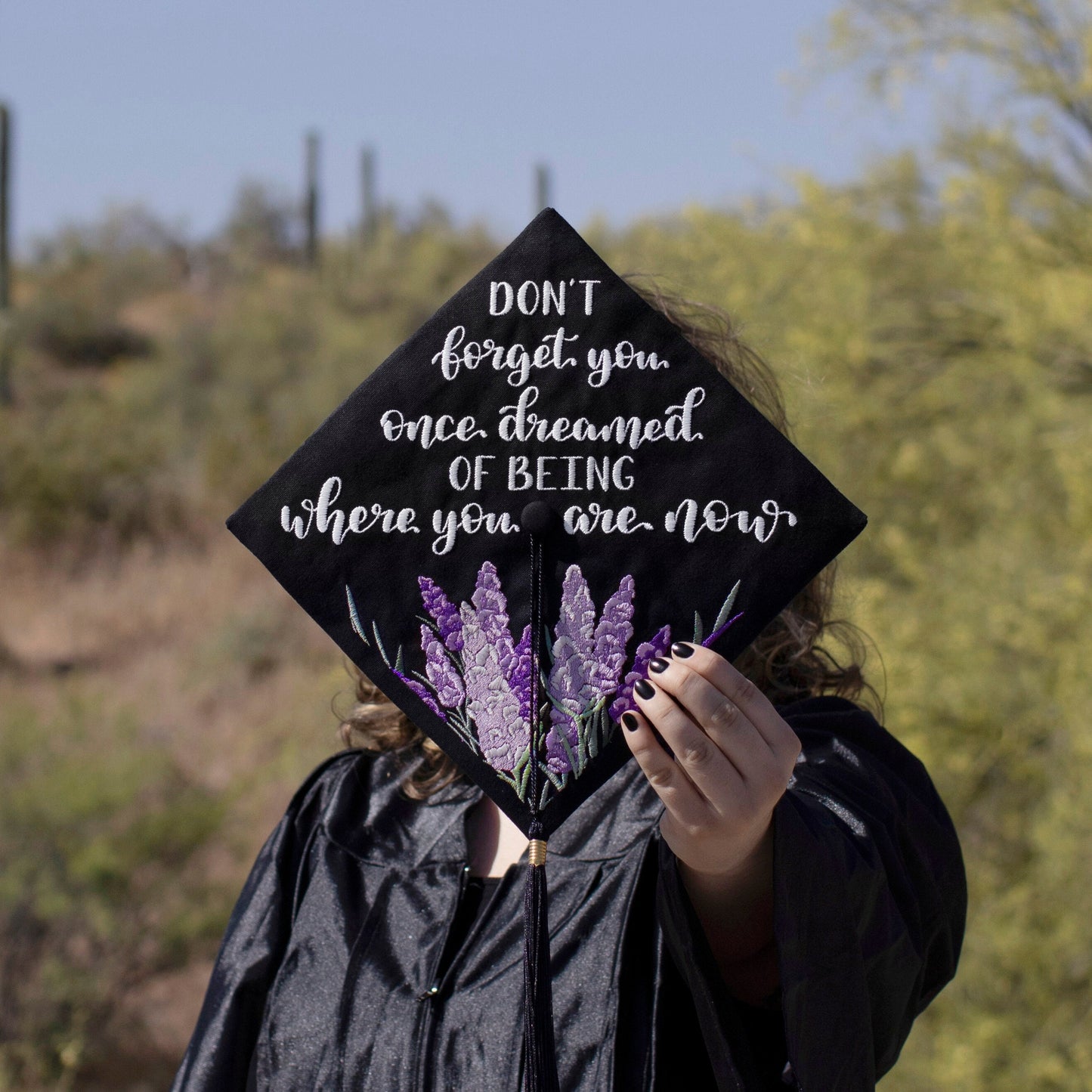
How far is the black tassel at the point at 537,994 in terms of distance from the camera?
1.15 m

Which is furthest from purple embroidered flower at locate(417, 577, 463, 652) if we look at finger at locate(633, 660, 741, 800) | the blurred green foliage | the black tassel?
the blurred green foliage

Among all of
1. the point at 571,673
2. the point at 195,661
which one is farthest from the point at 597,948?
the point at 195,661

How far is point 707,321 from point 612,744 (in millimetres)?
715

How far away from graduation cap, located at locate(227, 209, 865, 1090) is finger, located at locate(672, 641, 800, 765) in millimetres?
202

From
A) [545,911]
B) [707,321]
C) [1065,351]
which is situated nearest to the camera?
[545,911]

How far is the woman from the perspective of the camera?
109 cm

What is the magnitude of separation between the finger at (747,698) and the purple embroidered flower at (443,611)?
0.33 metres

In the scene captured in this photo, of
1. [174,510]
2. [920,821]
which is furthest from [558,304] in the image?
[174,510]

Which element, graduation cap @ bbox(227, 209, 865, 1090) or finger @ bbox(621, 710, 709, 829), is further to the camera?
graduation cap @ bbox(227, 209, 865, 1090)

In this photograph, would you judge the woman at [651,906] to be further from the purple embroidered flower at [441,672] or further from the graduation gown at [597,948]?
the purple embroidered flower at [441,672]

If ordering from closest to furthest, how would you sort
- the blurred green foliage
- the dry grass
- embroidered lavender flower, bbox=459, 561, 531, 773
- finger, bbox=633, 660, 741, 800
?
1. finger, bbox=633, 660, 741, 800
2. embroidered lavender flower, bbox=459, 561, 531, 773
3. the blurred green foliage
4. the dry grass

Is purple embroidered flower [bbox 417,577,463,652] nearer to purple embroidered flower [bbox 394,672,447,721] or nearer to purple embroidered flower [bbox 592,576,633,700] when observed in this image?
purple embroidered flower [bbox 394,672,447,721]

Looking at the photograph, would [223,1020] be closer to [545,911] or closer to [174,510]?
[545,911]

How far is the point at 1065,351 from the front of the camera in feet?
16.9
